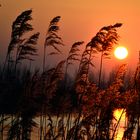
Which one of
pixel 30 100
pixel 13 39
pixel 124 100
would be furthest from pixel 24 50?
pixel 124 100

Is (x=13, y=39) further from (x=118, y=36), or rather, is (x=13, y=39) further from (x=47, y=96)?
(x=118, y=36)

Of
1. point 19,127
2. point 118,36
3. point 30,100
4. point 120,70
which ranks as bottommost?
point 19,127

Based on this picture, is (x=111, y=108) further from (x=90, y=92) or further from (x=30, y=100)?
(x=30, y=100)

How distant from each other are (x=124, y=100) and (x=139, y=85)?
580mm

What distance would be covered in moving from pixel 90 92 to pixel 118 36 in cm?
142

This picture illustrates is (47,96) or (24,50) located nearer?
(24,50)

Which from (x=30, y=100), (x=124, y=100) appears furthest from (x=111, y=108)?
(x=30, y=100)

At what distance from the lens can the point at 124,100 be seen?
31.9ft

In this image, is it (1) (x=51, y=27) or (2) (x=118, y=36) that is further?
(1) (x=51, y=27)

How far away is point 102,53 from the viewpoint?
32.2 feet

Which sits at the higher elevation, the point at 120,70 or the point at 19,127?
the point at 120,70

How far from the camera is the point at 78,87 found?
398 inches

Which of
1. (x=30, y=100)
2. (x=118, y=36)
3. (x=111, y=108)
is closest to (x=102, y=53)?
(x=118, y=36)

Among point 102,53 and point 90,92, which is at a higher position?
point 102,53
